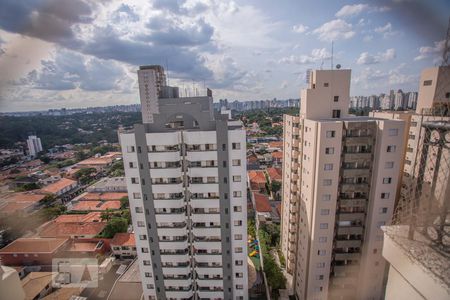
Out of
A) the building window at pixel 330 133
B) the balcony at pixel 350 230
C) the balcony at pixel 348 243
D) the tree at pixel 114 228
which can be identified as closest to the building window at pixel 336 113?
the building window at pixel 330 133

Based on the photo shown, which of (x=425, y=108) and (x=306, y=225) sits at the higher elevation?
(x=425, y=108)

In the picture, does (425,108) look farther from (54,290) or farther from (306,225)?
(54,290)

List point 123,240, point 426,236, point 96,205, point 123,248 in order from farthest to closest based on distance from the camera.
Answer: point 96,205 → point 123,240 → point 123,248 → point 426,236

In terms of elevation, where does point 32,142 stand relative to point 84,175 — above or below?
above

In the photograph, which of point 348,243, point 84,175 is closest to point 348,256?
point 348,243

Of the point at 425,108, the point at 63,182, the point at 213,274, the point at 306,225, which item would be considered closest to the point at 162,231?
the point at 213,274

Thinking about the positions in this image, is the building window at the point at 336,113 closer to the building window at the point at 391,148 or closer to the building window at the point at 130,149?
the building window at the point at 391,148

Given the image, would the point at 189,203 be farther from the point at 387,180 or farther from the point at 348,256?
the point at 387,180

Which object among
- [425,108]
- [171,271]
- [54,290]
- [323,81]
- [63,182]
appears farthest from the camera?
[63,182]
